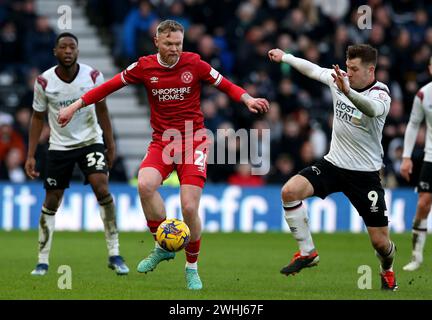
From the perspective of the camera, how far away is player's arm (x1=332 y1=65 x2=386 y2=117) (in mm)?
10445

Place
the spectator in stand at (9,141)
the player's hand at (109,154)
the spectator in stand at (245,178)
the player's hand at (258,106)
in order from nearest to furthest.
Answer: the player's hand at (258,106) → the player's hand at (109,154) → the spectator in stand at (9,141) → the spectator in stand at (245,178)

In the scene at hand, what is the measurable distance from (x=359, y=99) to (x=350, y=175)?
1.06m

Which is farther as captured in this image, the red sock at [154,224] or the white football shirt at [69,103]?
the white football shirt at [69,103]

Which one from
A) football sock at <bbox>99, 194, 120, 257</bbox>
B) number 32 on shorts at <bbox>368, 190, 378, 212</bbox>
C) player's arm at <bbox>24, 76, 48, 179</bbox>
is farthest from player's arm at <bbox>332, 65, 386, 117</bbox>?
player's arm at <bbox>24, 76, 48, 179</bbox>

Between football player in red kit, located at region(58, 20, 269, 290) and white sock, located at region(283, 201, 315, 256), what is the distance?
950mm

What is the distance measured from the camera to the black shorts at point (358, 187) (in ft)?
37.0

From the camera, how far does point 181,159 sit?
1133cm

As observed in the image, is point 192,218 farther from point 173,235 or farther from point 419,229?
point 419,229

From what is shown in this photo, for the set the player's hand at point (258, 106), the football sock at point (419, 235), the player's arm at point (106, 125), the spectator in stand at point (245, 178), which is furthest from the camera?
the spectator in stand at point (245, 178)

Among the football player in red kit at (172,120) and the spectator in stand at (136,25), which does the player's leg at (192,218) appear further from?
the spectator in stand at (136,25)

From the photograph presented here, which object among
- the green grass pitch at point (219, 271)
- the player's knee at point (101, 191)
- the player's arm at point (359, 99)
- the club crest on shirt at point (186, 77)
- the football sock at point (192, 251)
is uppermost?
the club crest on shirt at point (186, 77)

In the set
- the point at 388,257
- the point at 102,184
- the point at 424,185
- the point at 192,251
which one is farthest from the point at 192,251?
the point at 424,185

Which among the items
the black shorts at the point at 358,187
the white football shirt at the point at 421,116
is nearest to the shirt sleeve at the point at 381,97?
the black shorts at the point at 358,187
